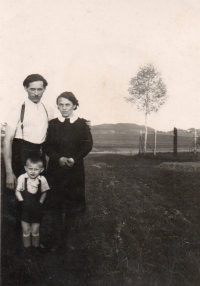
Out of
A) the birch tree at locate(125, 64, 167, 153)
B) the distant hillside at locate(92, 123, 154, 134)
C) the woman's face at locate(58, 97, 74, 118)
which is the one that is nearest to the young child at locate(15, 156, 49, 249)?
the woman's face at locate(58, 97, 74, 118)

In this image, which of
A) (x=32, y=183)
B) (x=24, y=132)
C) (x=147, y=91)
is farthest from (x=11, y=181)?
(x=147, y=91)

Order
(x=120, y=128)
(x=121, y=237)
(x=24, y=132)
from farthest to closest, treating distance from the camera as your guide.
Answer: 1. (x=120, y=128)
2. (x=121, y=237)
3. (x=24, y=132)

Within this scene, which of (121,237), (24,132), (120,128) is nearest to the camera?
(24,132)

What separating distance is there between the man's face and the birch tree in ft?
2.06

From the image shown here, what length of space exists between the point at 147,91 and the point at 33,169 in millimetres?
1001

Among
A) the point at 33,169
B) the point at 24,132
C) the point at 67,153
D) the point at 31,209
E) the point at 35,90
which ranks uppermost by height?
the point at 35,90

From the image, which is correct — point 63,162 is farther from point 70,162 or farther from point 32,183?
point 32,183

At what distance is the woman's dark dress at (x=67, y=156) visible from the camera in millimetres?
1842

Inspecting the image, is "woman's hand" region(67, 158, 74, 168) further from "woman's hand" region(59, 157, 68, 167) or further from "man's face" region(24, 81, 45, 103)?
"man's face" region(24, 81, 45, 103)

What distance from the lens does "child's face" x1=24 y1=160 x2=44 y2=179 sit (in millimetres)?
1830

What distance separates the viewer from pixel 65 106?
73.0 inches

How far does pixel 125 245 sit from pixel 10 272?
77 cm

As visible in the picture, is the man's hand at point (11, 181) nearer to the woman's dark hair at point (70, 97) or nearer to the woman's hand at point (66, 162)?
the woman's hand at point (66, 162)

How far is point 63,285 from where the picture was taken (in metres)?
1.81
